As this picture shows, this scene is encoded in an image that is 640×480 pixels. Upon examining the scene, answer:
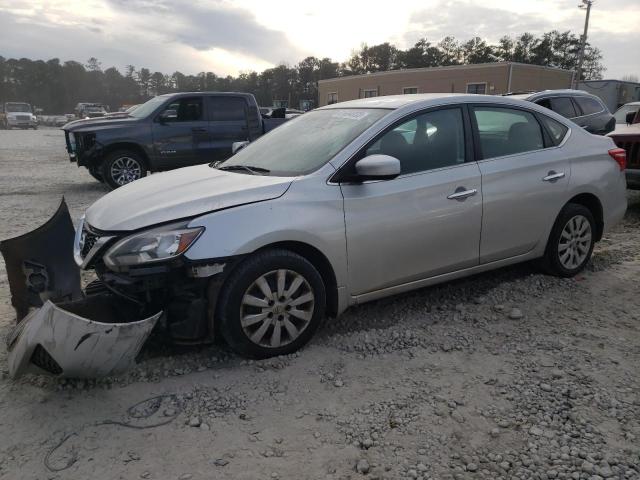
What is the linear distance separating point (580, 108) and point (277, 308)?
948 cm

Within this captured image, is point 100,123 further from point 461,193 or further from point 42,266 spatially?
point 461,193

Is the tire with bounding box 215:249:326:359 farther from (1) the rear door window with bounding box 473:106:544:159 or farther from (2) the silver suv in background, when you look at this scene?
(1) the rear door window with bounding box 473:106:544:159

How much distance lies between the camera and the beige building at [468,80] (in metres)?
39.5

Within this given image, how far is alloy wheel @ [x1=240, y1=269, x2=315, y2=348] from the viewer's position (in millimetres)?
3143

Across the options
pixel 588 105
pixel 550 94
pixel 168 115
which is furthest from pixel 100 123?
pixel 588 105

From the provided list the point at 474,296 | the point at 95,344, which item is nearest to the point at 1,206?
the point at 95,344

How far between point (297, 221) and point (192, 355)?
1150mm

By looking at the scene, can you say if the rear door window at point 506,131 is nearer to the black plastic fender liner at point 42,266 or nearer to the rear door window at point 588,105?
the black plastic fender liner at point 42,266

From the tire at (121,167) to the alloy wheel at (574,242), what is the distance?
7.85 meters

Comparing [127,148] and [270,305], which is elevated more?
[127,148]

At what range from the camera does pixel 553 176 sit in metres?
4.38

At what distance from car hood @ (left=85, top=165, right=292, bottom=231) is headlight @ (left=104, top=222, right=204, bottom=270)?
0.26 feet

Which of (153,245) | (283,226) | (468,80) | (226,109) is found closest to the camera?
(153,245)

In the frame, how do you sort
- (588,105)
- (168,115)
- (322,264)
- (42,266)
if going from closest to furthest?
(322,264), (42,266), (168,115), (588,105)
